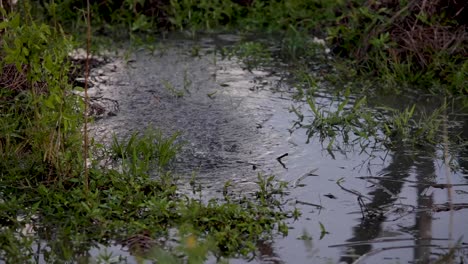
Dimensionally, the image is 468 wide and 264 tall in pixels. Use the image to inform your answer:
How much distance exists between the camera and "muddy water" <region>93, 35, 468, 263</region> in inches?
131

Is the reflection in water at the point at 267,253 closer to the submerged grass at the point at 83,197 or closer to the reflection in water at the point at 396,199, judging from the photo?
the submerged grass at the point at 83,197

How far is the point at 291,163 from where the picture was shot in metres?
4.21

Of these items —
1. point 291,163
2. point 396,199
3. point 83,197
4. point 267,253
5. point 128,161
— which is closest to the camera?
point 267,253

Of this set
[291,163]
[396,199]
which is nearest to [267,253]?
[396,199]

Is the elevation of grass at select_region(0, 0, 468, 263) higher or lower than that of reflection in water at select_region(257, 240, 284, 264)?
higher

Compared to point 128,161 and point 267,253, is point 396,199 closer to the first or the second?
point 267,253

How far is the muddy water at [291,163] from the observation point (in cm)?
333

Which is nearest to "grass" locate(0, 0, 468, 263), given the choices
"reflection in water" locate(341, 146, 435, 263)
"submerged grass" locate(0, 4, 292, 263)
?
"submerged grass" locate(0, 4, 292, 263)

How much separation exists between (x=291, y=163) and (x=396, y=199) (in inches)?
25.1

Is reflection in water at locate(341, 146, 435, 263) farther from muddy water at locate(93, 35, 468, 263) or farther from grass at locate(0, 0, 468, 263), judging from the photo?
grass at locate(0, 0, 468, 263)

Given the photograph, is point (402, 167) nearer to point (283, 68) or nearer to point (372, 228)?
point (372, 228)

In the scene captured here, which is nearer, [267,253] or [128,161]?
[267,253]

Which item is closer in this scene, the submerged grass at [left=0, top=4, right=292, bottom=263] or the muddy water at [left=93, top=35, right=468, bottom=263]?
the submerged grass at [left=0, top=4, right=292, bottom=263]

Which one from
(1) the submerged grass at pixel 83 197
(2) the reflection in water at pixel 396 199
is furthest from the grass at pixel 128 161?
(2) the reflection in water at pixel 396 199
